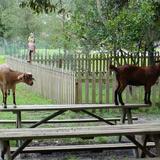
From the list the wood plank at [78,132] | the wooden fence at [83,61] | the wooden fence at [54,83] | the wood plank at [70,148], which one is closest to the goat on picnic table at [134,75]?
the wood plank at [70,148]

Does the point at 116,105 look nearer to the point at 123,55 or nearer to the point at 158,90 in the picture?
the point at 158,90

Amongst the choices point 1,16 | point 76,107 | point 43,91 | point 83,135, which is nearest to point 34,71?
point 43,91

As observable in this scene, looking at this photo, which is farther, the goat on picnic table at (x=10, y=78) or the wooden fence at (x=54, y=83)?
the wooden fence at (x=54, y=83)

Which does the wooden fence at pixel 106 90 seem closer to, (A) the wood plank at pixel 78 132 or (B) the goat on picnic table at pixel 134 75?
(B) the goat on picnic table at pixel 134 75

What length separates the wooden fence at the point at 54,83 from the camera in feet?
42.7

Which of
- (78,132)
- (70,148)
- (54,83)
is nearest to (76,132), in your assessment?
(78,132)

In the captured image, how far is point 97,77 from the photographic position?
12.6 meters

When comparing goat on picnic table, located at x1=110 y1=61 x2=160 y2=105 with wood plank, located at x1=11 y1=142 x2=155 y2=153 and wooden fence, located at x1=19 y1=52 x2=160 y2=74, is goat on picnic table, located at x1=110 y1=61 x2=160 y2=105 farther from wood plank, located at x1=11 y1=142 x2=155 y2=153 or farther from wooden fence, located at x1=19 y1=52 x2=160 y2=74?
wooden fence, located at x1=19 y1=52 x2=160 y2=74

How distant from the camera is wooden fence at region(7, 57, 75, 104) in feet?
42.7

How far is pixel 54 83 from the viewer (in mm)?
14555

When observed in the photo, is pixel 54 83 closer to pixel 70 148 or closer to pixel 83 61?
pixel 83 61

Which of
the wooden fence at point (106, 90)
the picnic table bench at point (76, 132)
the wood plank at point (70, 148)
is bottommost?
the wood plank at point (70, 148)

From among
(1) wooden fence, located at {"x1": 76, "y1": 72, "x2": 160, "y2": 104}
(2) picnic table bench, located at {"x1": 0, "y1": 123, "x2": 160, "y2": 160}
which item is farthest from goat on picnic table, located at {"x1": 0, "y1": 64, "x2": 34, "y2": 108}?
(1) wooden fence, located at {"x1": 76, "y1": 72, "x2": 160, "y2": 104}

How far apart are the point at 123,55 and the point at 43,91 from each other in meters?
3.55
